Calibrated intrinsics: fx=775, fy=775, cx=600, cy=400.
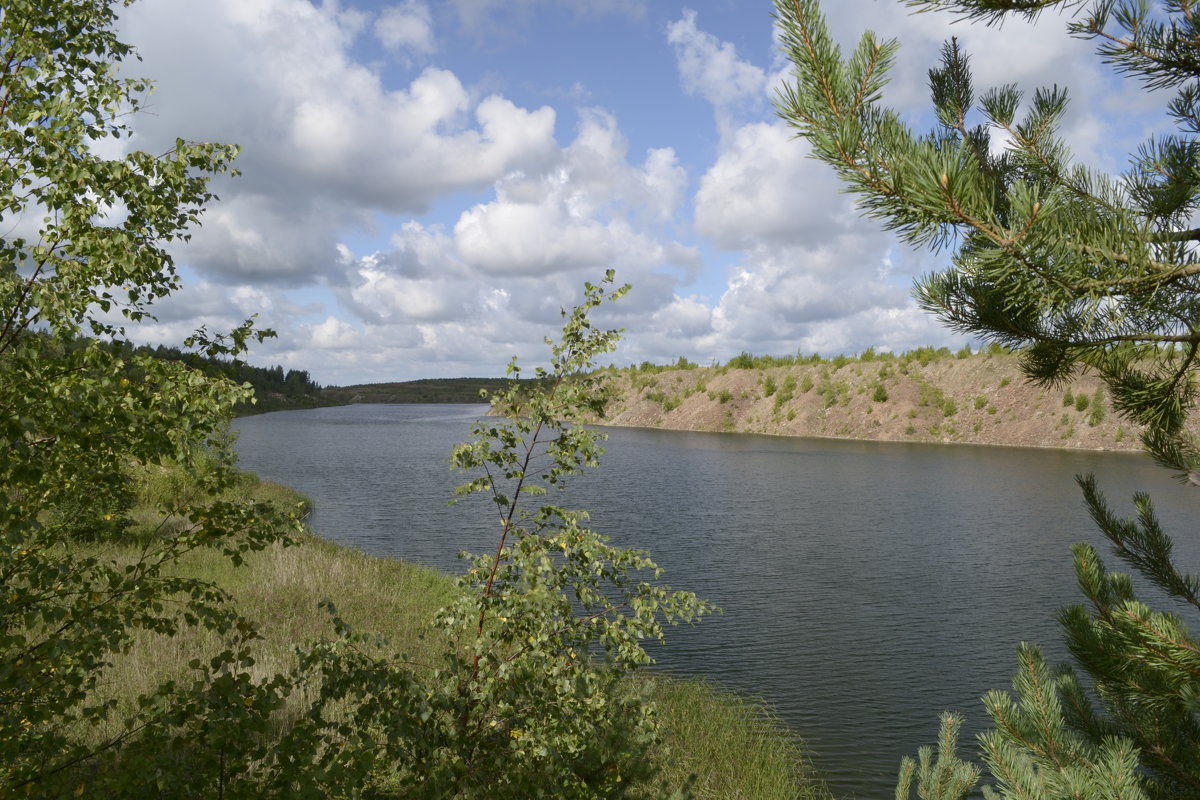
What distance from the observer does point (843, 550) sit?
21219mm

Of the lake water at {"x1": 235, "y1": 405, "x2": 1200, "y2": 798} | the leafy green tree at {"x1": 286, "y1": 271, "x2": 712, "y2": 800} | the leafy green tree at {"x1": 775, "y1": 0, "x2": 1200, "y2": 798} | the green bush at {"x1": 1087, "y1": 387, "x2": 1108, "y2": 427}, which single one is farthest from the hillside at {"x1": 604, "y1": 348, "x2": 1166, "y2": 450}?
the leafy green tree at {"x1": 286, "y1": 271, "x2": 712, "y2": 800}

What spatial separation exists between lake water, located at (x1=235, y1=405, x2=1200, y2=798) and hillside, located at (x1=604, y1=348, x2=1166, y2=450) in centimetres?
607

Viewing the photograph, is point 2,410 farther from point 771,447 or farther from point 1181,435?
point 771,447

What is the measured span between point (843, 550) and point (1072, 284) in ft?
63.1

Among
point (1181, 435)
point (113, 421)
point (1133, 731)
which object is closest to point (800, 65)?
point (1181, 435)

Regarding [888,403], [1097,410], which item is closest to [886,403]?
[888,403]

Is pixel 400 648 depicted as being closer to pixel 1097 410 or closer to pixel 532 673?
pixel 532 673

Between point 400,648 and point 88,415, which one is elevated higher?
point 88,415

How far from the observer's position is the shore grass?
8.95 meters

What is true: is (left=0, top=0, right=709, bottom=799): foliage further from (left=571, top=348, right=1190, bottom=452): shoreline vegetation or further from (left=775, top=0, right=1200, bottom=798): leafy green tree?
(left=571, top=348, right=1190, bottom=452): shoreline vegetation

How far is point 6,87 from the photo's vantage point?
471 cm

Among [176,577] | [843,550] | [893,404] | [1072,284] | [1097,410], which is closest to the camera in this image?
[1072,284]

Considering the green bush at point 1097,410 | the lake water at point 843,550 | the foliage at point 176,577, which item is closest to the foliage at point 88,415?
the foliage at point 176,577

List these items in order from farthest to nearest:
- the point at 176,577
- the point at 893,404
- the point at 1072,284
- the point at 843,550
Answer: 1. the point at 893,404
2. the point at 843,550
3. the point at 176,577
4. the point at 1072,284
